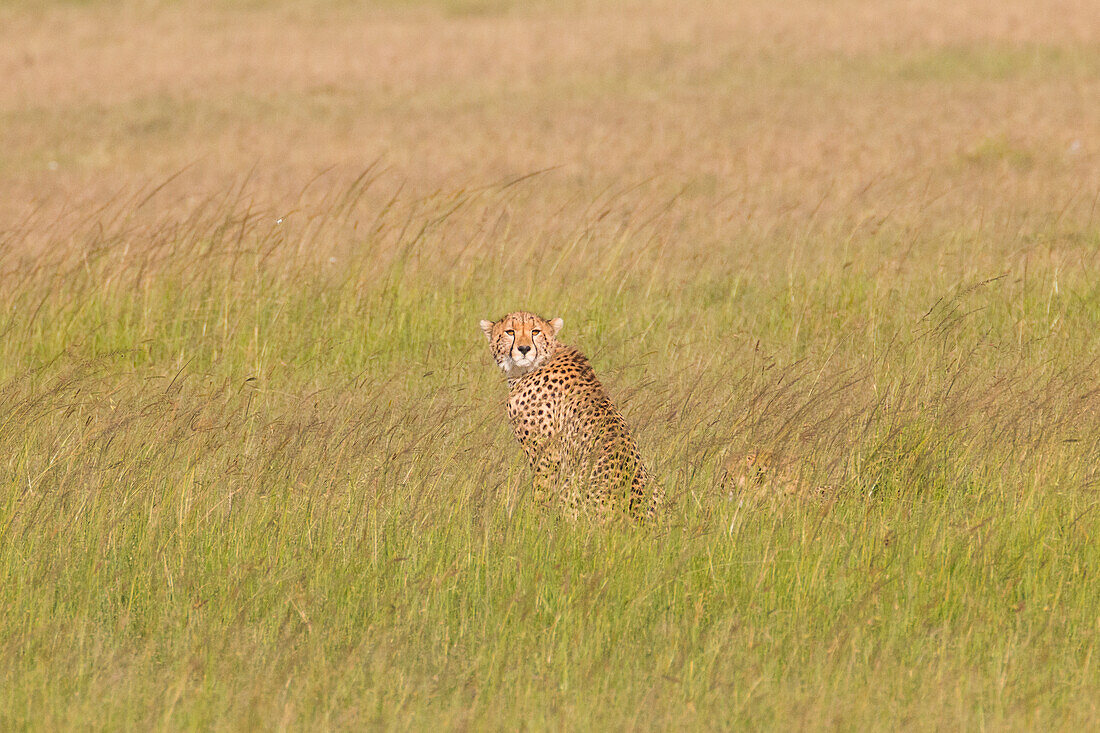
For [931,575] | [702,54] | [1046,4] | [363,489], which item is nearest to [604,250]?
[363,489]

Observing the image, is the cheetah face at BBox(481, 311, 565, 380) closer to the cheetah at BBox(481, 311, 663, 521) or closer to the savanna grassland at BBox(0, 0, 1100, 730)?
the cheetah at BBox(481, 311, 663, 521)

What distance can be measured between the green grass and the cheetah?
0.10 m

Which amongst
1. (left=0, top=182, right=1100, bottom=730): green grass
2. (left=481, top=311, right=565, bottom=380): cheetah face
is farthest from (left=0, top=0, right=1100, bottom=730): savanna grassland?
(left=481, top=311, right=565, bottom=380): cheetah face

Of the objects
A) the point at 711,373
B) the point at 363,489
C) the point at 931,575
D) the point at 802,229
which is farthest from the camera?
the point at 802,229

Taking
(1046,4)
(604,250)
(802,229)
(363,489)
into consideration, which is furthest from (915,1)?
(363,489)

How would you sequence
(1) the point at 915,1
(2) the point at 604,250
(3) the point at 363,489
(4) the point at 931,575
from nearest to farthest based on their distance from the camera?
(4) the point at 931,575, (3) the point at 363,489, (2) the point at 604,250, (1) the point at 915,1

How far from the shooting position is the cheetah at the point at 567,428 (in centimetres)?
408

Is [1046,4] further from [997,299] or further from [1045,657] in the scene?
[1045,657]

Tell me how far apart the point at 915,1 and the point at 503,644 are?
22.4 meters

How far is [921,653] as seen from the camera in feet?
10.7

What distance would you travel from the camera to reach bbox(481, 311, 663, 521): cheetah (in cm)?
408

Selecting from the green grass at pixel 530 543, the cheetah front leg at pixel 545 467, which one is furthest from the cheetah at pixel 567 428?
the green grass at pixel 530 543

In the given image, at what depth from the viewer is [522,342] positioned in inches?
213

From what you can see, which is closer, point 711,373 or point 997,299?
point 711,373
